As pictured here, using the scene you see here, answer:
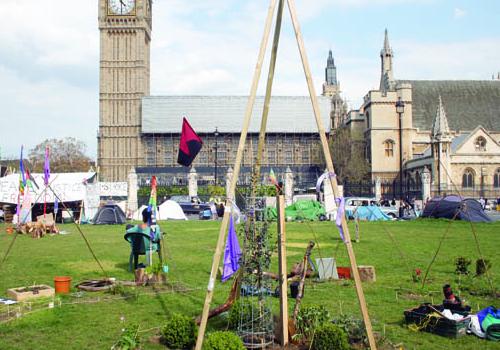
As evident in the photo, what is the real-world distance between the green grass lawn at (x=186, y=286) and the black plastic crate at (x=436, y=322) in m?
0.14

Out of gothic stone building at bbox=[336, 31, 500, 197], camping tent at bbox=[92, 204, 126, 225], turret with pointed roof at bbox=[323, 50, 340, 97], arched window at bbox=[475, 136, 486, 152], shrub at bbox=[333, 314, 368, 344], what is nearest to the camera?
shrub at bbox=[333, 314, 368, 344]

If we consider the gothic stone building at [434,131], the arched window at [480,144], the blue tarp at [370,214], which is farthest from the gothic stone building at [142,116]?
the blue tarp at [370,214]

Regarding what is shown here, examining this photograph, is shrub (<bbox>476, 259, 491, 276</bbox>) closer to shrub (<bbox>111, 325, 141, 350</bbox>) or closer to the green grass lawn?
the green grass lawn

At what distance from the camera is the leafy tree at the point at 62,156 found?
78.3 m

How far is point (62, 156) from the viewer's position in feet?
272

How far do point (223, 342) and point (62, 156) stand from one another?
82.3 metres

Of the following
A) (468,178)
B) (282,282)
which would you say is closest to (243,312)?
(282,282)

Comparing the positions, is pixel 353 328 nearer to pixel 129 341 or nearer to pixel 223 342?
pixel 223 342

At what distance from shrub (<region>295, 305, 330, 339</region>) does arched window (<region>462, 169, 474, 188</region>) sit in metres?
43.3

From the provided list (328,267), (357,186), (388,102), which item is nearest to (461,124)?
(388,102)

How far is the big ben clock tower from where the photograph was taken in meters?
73.2

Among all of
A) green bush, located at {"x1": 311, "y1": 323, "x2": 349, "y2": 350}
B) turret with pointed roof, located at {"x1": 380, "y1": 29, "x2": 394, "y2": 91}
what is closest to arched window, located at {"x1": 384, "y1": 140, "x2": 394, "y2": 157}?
turret with pointed roof, located at {"x1": 380, "y1": 29, "x2": 394, "y2": 91}

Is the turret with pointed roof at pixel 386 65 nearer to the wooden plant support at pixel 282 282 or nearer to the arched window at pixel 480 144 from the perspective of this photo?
the arched window at pixel 480 144

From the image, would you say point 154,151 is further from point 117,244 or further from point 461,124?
point 117,244
